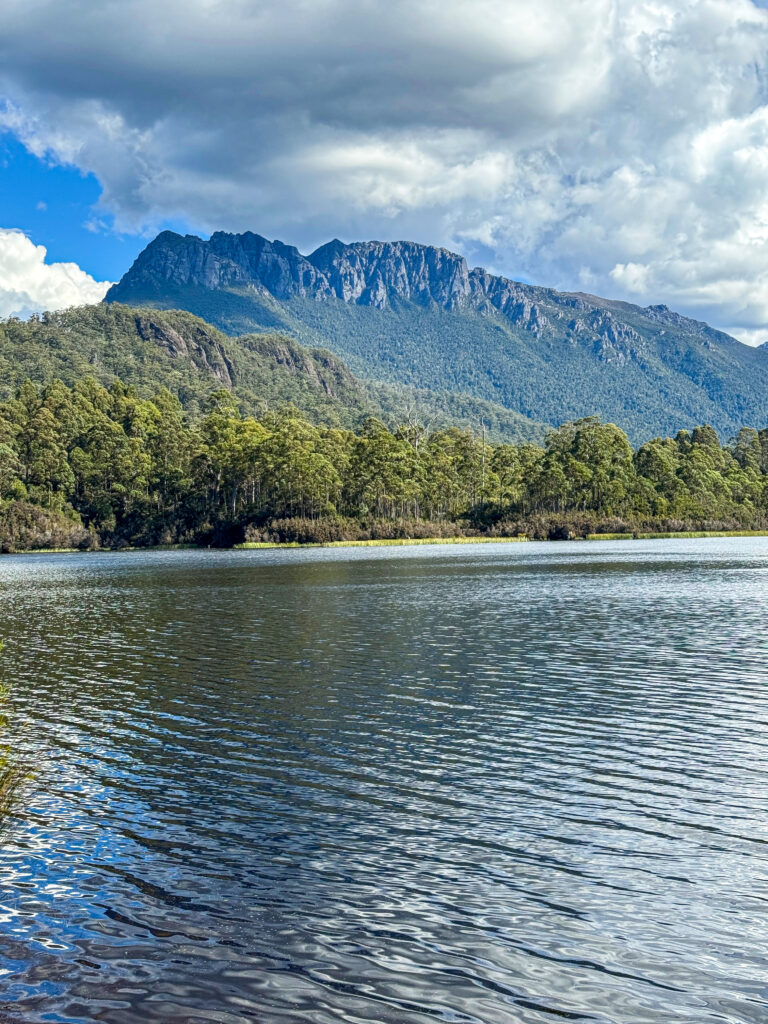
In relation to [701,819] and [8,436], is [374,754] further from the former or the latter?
[8,436]

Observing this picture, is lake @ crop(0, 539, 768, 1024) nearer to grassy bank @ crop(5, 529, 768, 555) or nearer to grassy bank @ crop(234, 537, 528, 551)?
grassy bank @ crop(234, 537, 528, 551)

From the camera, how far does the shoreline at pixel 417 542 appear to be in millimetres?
163750

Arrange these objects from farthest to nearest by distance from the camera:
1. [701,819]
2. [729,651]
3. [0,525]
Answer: [0,525], [729,651], [701,819]

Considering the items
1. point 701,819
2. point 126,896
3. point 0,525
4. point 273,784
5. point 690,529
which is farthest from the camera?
point 690,529

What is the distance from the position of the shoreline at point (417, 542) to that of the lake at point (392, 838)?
12933 cm

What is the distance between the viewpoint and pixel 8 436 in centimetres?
19425

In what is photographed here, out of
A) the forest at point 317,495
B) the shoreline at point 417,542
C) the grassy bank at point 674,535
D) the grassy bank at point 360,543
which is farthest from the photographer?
the grassy bank at point 674,535

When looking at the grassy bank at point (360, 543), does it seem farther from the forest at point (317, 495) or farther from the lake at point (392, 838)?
the lake at point (392, 838)

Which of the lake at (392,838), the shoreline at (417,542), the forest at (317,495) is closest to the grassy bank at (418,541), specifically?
the shoreline at (417,542)

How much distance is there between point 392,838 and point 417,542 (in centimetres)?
15112

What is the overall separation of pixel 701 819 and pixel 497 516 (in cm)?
17395

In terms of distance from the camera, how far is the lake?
30.8 ft

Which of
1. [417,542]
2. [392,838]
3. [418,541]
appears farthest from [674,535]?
[392,838]

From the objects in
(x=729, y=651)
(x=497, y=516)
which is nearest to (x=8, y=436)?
(x=497, y=516)
